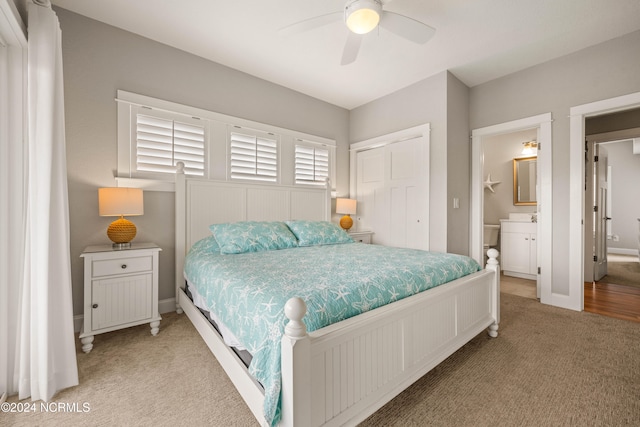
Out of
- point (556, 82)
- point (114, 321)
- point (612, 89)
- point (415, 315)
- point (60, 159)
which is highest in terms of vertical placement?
point (556, 82)

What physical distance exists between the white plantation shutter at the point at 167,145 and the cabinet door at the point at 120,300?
44.6 inches

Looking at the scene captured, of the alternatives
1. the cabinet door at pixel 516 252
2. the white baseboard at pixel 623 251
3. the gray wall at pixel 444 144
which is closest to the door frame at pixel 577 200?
the gray wall at pixel 444 144

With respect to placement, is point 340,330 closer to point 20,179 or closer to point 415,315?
point 415,315

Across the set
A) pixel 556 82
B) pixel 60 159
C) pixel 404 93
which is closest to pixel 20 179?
pixel 60 159

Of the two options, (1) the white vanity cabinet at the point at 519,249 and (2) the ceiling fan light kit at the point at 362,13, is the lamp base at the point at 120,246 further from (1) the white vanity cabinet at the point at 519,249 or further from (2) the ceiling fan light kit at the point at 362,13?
(1) the white vanity cabinet at the point at 519,249

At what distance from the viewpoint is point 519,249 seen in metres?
4.32

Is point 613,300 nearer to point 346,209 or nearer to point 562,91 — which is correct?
point 562,91

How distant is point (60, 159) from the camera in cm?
162

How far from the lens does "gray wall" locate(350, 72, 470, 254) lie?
3.32 meters

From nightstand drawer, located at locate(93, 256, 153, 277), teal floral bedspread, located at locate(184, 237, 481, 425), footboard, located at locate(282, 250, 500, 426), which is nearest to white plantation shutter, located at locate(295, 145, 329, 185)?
teal floral bedspread, located at locate(184, 237, 481, 425)

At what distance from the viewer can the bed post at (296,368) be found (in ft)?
3.21

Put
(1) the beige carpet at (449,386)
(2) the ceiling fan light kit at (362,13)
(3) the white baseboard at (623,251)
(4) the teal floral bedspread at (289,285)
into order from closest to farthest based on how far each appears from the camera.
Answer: (4) the teal floral bedspread at (289,285), (1) the beige carpet at (449,386), (2) the ceiling fan light kit at (362,13), (3) the white baseboard at (623,251)

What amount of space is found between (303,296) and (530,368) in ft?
5.74

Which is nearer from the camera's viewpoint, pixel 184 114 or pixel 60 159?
pixel 60 159
